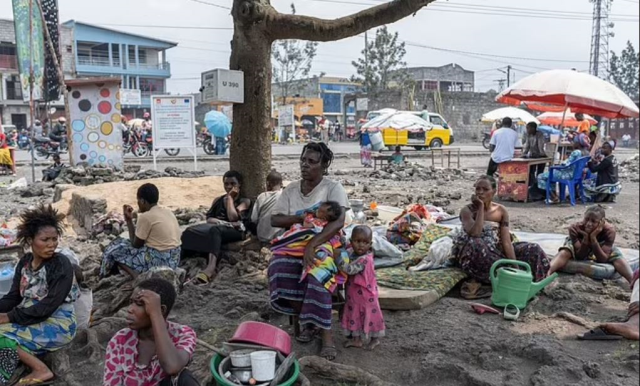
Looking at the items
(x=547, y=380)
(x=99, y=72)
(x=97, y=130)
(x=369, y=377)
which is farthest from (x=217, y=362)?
(x=99, y=72)

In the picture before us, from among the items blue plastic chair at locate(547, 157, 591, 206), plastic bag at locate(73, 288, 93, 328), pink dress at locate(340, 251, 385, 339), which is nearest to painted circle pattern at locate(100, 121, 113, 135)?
blue plastic chair at locate(547, 157, 591, 206)

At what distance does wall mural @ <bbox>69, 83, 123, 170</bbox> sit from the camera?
499 inches

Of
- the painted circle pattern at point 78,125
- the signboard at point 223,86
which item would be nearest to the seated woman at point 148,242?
the signboard at point 223,86

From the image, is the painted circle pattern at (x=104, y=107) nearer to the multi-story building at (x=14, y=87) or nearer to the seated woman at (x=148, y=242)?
the seated woman at (x=148, y=242)

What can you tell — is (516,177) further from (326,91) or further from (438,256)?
(326,91)

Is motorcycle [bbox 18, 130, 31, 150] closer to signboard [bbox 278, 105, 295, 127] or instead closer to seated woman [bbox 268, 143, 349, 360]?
signboard [bbox 278, 105, 295, 127]

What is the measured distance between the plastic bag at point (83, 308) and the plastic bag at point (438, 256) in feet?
8.97

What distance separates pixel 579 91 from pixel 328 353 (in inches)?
275

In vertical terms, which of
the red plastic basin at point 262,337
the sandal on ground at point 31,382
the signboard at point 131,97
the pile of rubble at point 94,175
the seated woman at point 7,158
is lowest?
the sandal on ground at point 31,382

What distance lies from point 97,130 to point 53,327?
10312 mm

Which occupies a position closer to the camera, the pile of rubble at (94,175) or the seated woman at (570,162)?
the seated woman at (570,162)

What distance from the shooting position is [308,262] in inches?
136

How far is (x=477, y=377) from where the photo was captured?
317 cm

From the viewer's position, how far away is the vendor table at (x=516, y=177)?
1016 centimetres
